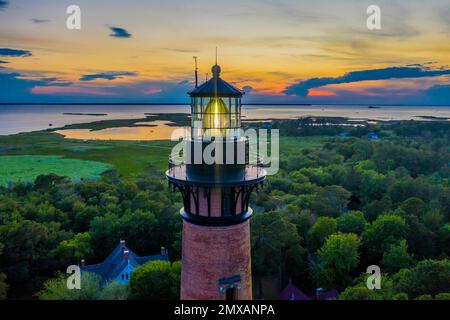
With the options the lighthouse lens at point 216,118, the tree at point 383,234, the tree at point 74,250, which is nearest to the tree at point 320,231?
the tree at point 383,234

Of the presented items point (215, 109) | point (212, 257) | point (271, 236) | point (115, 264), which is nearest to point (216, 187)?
point (212, 257)

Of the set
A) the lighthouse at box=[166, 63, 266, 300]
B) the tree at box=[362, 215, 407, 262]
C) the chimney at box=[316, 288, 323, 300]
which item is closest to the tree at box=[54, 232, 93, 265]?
the chimney at box=[316, 288, 323, 300]

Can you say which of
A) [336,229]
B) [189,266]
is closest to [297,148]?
[336,229]

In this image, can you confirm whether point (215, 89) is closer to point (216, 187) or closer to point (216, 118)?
point (216, 118)

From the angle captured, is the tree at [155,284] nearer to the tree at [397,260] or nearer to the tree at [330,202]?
the tree at [397,260]
